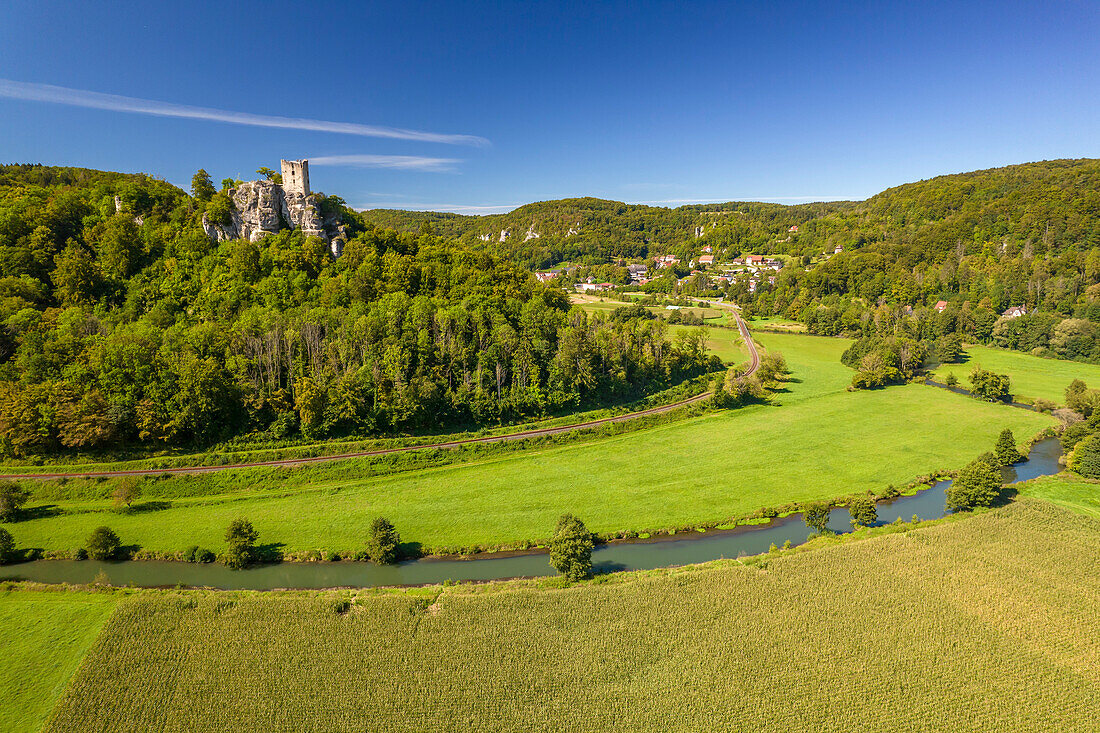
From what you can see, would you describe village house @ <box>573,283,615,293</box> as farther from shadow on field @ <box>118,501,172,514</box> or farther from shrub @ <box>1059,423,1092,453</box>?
shadow on field @ <box>118,501,172,514</box>

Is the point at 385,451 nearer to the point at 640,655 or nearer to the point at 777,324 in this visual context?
the point at 640,655

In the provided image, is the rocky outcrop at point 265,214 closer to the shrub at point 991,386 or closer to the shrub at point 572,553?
the shrub at point 572,553

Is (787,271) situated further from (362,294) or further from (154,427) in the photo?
(154,427)

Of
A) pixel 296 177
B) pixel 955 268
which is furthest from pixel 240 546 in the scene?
pixel 955 268

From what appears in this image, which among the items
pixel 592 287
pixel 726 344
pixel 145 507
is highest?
pixel 592 287

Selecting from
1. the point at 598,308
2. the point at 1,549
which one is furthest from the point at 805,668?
the point at 598,308

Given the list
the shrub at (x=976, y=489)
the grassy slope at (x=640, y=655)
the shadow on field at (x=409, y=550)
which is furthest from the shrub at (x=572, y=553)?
the shrub at (x=976, y=489)
